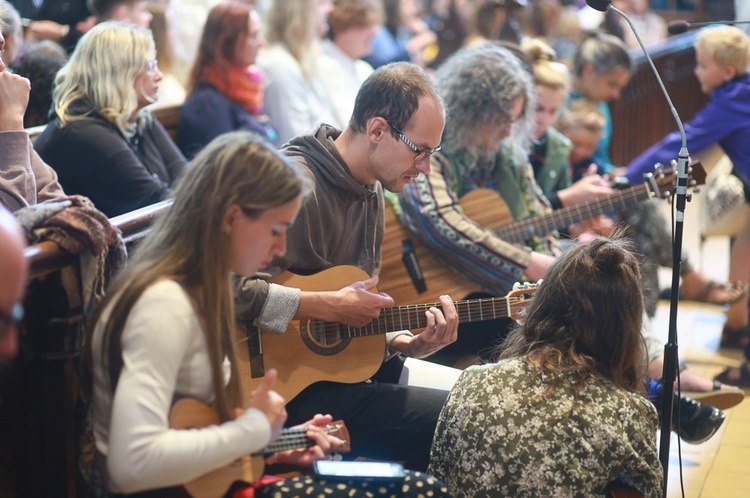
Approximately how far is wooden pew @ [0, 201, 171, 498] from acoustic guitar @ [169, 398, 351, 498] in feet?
1.24

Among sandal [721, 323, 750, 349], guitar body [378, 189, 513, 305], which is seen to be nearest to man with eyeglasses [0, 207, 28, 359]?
guitar body [378, 189, 513, 305]

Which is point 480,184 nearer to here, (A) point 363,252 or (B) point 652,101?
(A) point 363,252

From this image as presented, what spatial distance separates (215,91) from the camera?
14.3 feet

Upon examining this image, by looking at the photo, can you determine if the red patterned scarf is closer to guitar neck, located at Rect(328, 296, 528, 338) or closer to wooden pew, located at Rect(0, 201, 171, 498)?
guitar neck, located at Rect(328, 296, 528, 338)


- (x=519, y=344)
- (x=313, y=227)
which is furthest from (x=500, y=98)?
(x=519, y=344)

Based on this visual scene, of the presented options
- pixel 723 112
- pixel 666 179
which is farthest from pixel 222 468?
pixel 723 112

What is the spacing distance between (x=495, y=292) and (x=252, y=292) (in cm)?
127

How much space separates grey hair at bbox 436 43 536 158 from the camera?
3537mm

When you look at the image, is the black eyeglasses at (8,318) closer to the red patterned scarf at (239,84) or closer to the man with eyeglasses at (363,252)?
the man with eyeglasses at (363,252)

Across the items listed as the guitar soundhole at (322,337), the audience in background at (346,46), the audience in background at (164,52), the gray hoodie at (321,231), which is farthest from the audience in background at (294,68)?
the guitar soundhole at (322,337)

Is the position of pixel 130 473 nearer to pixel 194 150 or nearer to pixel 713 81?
pixel 194 150

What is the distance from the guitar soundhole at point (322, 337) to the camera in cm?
261

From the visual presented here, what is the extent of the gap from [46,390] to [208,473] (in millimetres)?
432

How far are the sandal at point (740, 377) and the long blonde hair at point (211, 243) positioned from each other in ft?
10.3
